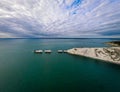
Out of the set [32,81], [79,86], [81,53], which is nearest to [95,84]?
[79,86]

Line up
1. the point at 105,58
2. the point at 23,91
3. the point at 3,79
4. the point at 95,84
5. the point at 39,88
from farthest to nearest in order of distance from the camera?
the point at 105,58 → the point at 3,79 → the point at 95,84 → the point at 39,88 → the point at 23,91

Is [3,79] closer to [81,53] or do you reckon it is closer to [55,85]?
[55,85]

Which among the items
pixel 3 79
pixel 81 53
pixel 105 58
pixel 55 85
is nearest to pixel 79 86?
pixel 55 85

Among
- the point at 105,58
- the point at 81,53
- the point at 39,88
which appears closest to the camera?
the point at 39,88

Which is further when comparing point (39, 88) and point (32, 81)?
point (32, 81)

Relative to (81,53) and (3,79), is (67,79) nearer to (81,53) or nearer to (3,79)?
(3,79)

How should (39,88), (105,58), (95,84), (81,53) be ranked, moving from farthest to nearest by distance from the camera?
1. (81,53)
2. (105,58)
3. (95,84)
4. (39,88)

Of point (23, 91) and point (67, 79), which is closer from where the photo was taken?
point (23, 91)

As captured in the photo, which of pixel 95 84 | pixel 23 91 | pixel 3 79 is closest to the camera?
pixel 23 91
